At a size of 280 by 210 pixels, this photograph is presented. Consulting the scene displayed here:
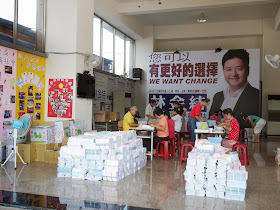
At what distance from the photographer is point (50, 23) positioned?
768 centimetres

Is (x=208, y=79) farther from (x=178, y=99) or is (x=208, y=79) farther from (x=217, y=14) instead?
(x=217, y=14)

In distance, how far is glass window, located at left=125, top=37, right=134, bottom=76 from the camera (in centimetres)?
1345

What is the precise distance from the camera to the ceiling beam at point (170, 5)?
9.68 meters

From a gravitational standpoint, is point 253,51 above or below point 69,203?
above

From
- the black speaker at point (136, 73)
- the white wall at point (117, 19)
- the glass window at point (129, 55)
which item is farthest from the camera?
the black speaker at point (136, 73)

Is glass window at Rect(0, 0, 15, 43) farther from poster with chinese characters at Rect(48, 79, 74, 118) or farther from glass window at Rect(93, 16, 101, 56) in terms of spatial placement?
glass window at Rect(93, 16, 101, 56)

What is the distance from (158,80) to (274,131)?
5.05 metres

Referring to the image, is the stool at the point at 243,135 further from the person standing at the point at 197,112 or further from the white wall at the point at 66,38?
the white wall at the point at 66,38

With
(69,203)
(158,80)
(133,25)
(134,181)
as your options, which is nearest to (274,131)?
(158,80)

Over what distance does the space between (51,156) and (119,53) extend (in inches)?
289

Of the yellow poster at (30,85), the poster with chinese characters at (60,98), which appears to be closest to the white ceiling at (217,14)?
the poster with chinese characters at (60,98)

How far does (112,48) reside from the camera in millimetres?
12039

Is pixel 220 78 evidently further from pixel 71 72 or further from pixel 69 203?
pixel 69 203

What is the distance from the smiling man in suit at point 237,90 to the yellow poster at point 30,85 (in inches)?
268
